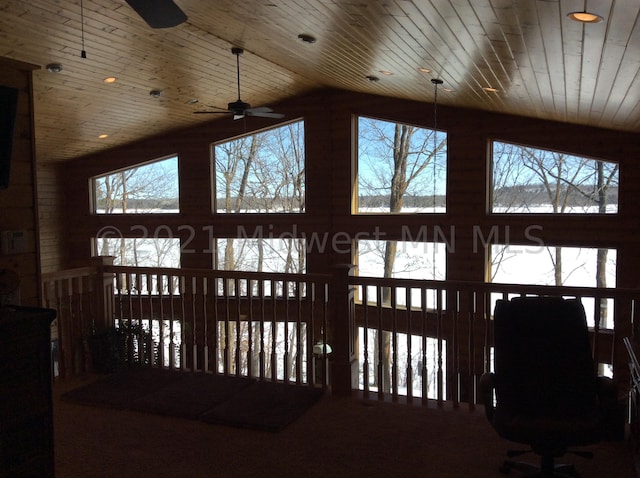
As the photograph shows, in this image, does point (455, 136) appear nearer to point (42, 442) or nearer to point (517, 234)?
point (517, 234)

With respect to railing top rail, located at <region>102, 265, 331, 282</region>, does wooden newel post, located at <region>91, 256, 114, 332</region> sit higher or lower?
lower

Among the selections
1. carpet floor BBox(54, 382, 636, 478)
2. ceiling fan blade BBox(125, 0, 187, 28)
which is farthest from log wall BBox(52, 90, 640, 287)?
ceiling fan blade BBox(125, 0, 187, 28)

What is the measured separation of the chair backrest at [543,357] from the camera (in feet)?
8.98

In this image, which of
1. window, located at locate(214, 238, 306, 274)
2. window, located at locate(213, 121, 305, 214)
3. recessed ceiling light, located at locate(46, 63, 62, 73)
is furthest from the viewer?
window, located at locate(214, 238, 306, 274)

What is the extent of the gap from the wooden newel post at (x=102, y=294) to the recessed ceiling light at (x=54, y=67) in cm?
290

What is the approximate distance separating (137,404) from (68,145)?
7398 mm

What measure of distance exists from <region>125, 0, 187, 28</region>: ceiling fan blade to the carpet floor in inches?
100

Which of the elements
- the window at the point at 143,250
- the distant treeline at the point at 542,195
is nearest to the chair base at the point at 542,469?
the distant treeline at the point at 542,195

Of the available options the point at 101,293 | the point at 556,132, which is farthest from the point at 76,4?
the point at 556,132

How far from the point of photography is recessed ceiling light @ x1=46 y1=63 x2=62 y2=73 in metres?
6.33

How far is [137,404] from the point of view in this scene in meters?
3.79

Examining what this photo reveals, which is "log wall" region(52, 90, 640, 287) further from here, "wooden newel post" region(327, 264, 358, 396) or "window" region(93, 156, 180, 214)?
"wooden newel post" region(327, 264, 358, 396)

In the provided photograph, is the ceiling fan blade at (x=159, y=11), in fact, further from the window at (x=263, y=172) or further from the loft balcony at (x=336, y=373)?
the window at (x=263, y=172)

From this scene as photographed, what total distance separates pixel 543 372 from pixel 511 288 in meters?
0.77
